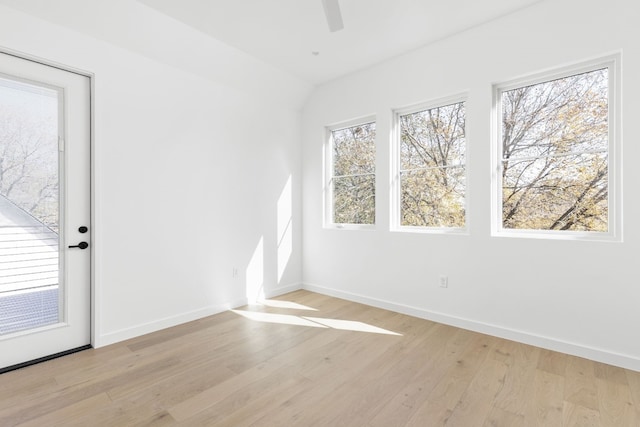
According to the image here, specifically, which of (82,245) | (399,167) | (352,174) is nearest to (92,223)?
(82,245)

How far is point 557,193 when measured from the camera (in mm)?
2693

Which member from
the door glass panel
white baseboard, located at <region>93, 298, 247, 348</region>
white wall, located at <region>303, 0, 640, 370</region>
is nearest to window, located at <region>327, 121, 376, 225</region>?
white wall, located at <region>303, 0, 640, 370</region>

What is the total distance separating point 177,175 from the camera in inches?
128

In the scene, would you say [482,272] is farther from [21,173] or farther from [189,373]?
[21,173]

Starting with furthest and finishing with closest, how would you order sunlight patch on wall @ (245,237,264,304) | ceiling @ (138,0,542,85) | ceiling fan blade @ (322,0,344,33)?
sunlight patch on wall @ (245,237,264,304)
ceiling @ (138,0,542,85)
ceiling fan blade @ (322,0,344,33)

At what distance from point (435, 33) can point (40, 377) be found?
172 inches

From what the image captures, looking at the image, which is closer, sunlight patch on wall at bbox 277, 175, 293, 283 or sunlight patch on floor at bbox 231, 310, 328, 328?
sunlight patch on floor at bbox 231, 310, 328, 328

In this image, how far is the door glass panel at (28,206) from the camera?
7.67ft

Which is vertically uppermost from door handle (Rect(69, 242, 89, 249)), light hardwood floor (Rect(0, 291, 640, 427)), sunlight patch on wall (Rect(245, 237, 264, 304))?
door handle (Rect(69, 242, 89, 249))

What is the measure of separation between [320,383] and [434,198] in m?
2.23

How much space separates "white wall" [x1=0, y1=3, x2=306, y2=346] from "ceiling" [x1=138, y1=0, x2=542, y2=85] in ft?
0.85

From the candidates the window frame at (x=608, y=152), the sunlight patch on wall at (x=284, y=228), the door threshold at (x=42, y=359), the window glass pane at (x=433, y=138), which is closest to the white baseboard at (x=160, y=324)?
the door threshold at (x=42, y=359)

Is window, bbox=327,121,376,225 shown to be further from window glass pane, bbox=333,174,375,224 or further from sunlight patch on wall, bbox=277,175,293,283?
sunlight patch on wall, bbox=277,175,293,283

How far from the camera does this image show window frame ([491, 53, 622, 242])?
2385 millimetres
